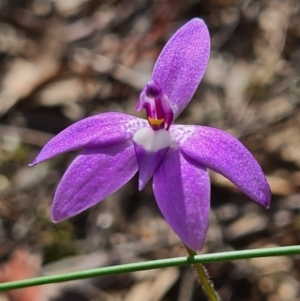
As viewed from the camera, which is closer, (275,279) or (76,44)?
(275,279)

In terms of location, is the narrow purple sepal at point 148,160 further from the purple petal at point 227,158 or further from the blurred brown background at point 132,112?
the blurred brown background at point 132,112

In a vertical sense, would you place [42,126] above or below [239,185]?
below

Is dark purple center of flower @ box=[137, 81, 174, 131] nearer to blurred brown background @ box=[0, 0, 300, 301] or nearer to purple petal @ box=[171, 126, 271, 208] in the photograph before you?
purple petal @ box=[171, 126, 271, 208]

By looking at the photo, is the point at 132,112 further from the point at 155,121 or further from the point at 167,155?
the point at 167,155

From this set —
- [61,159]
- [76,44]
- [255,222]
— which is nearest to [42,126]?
[61,159]

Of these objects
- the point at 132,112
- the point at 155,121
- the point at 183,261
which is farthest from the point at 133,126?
the point at 132,112

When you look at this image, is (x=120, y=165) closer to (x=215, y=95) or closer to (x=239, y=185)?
(x=239, y=185)

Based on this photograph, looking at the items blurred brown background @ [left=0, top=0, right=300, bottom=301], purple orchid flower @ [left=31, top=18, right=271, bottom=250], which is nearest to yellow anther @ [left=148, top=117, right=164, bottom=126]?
purple orchid flower @ [left=31, top=18, right=271, bottom=250]
